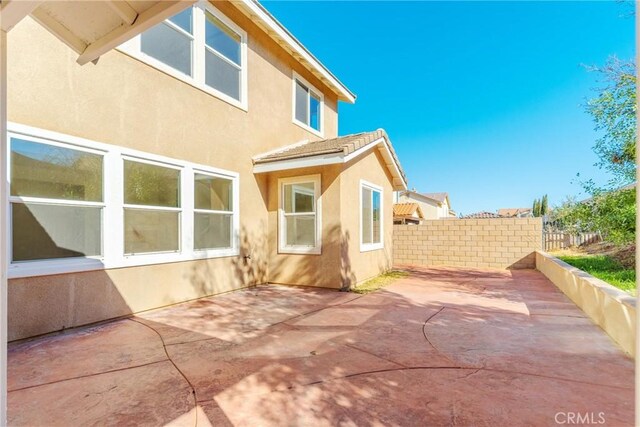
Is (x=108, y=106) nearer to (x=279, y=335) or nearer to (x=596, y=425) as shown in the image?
(x=279, y=335)

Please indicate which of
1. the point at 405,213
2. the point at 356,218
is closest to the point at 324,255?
the point at 356,218

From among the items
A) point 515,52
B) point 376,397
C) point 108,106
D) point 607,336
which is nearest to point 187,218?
point 108,106

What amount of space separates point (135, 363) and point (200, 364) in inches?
32.2

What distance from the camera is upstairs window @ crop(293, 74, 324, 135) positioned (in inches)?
438

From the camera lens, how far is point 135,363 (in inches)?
147

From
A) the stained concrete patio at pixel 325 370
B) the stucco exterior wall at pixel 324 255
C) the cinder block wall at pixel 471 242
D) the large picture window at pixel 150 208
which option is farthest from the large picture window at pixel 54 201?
the cinder block wall at pixel 471 242

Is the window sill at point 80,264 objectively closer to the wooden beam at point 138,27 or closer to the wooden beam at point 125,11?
the wooden beam at point 138,27

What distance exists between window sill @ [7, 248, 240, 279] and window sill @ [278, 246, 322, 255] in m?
2.52

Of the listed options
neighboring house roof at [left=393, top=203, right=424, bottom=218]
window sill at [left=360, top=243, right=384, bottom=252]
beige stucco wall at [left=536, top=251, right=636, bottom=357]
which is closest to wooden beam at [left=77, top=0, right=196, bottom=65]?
beige stucco wall at [left=536, top=251, right=636, bottom=357]

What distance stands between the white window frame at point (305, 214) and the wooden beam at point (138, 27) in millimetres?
6061

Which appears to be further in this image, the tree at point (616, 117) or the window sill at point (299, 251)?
the window sill at point (299, 251)

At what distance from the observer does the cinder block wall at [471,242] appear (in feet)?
39.9

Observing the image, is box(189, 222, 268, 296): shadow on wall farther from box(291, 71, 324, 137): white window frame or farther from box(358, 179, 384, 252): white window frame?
box(291, 71, 324, 137): white window frame

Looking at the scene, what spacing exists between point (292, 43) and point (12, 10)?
9.34m
